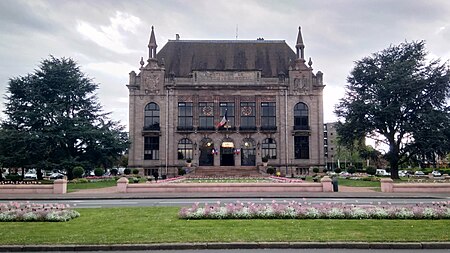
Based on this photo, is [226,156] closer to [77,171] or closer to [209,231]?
[77,171]

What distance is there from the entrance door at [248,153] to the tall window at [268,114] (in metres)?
3.75

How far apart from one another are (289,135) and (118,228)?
4982cm

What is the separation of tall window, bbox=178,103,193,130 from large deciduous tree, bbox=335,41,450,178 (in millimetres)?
22792

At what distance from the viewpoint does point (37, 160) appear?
43.8m

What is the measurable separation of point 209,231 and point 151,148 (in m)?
49.1

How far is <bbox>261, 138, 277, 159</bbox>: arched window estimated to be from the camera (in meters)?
59.9

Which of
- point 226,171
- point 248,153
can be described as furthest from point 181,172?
point 248,153

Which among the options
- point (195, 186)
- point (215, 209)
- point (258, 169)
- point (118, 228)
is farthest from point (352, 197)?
point (258, 169)

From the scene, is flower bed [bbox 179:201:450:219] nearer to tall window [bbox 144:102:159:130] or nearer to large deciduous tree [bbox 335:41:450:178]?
large deciduous tree [bbox 335:41:450:178]

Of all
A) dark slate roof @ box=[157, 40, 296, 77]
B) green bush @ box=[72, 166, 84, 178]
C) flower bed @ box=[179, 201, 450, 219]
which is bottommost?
flower bed @ box=[179, 201, 450, 219]

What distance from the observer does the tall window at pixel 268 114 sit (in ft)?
198

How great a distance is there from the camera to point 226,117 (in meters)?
59.3

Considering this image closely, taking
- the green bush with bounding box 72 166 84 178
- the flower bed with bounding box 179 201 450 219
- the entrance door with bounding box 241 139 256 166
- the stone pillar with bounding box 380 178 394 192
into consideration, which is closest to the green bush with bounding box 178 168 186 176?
the entrance door with bounding box 241 139 256 166

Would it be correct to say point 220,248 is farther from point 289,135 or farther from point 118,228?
point 289,135
